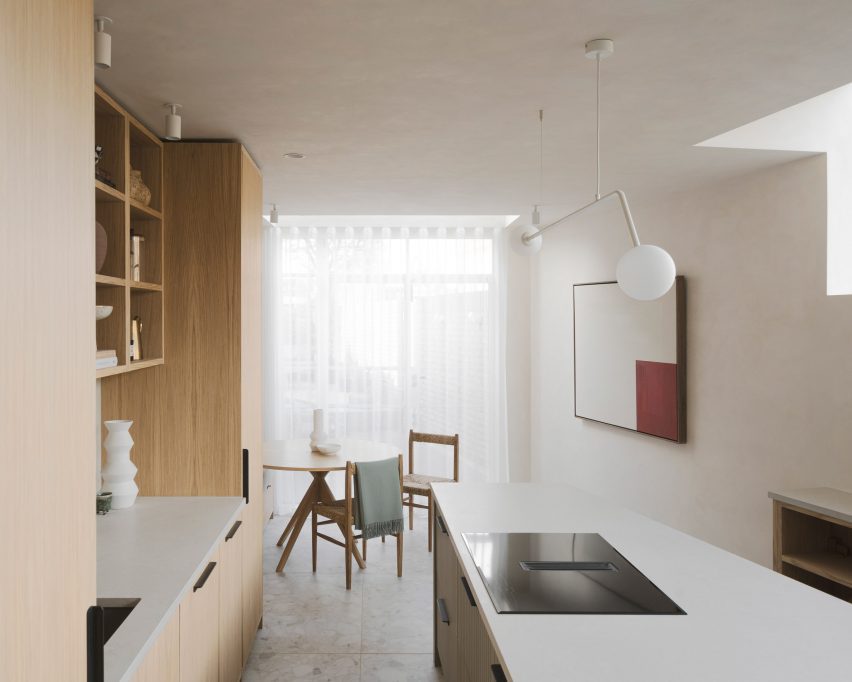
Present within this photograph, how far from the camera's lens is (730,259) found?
3656 mm

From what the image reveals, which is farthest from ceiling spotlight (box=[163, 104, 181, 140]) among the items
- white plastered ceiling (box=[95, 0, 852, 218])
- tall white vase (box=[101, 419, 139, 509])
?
tall white vase (box=[101, 419, 139, 509])

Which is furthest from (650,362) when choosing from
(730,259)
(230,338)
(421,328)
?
(230,338)

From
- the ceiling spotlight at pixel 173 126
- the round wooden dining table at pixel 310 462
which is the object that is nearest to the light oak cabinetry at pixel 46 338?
the ceiling spotlight at pixel 173 126

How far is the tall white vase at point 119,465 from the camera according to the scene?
104 inches

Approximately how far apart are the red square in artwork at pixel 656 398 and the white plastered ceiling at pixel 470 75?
132cm

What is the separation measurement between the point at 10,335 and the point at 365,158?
7.99 feet

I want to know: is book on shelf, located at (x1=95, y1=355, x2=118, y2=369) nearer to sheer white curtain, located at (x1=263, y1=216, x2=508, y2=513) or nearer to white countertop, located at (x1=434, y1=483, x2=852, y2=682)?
white countertop, located at (x1=434, y1=483, x2=852, y2=682)

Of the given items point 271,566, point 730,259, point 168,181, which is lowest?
point 271,566

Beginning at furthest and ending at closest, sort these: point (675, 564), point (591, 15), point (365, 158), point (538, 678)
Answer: point (365, 158) < point (675, 564) < point (591, 15) < point (538, 678)

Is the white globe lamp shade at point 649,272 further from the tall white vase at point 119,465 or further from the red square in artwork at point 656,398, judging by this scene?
the red square in artwork at point 656,398

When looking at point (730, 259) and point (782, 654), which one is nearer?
point (782, 654)

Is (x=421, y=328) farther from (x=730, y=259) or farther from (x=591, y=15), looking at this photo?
(x=591, y=15)

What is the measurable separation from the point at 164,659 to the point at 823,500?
8.45ft

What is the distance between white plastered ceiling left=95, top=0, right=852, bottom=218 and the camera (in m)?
1.74
